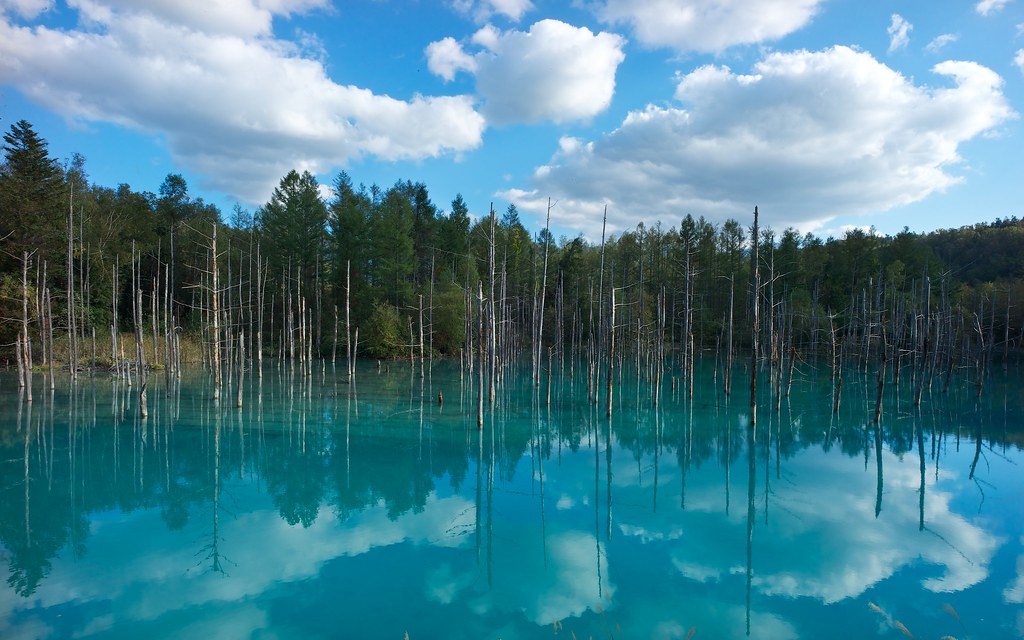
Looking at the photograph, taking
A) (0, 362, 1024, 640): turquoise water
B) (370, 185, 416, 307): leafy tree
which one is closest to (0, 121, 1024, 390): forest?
(370, 185, 416, 307): leafy tree

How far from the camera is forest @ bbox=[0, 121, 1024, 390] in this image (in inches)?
993

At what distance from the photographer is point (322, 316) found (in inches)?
1476

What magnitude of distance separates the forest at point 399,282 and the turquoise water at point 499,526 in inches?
370

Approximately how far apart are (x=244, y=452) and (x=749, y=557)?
1084 centimetres

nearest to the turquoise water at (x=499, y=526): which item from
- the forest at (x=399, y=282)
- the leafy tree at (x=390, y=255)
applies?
the forest at (x=399, y=282)

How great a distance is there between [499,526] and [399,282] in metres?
30.0

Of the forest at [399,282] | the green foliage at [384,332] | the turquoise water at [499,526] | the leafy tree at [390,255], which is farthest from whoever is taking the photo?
the leafy tree at [390,255]

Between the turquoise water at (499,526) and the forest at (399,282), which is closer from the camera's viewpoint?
→ the turquoise water at (499,526)

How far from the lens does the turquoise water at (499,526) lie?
5988 mm

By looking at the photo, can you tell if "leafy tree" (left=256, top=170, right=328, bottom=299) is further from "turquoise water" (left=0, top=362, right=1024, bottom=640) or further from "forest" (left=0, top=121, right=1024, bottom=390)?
"turquoise water" (left=0, top=362, right=1024, bottom=640)

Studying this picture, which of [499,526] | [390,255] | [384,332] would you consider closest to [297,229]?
[390,255]

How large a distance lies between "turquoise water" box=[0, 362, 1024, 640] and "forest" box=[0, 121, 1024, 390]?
30.8 feet

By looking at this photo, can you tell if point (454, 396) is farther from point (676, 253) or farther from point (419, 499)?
point (676, 253)

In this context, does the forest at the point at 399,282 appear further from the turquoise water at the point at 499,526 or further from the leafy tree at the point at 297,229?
the turquoise water at the point at 499,526
